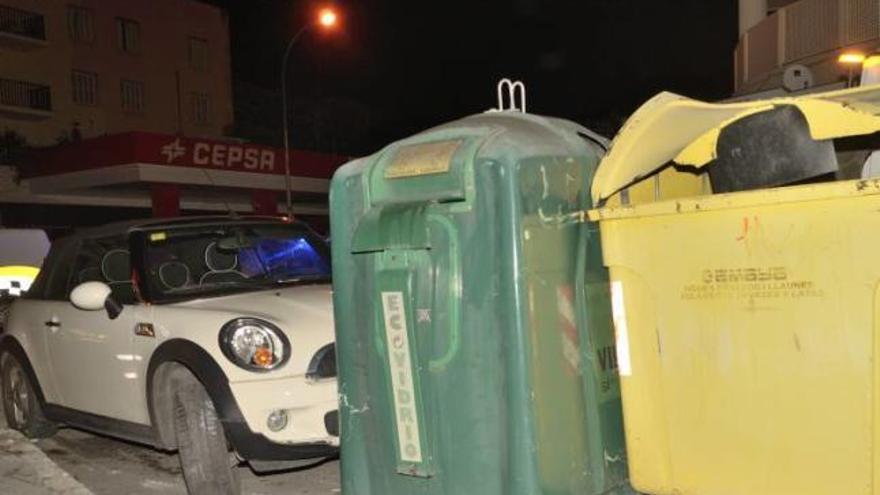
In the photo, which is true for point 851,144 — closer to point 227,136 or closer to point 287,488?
point 287,488

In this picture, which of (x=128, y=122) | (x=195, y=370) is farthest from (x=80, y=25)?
(x=195, y=370)

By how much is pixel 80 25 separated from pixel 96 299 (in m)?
39.3

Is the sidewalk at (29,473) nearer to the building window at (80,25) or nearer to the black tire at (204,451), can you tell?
the black tire at (204,451)

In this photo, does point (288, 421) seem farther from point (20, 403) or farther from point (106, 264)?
point (20, 403)

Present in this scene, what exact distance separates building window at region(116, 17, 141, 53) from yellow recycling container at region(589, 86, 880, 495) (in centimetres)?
4305

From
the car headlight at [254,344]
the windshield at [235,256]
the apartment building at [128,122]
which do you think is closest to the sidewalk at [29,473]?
the windshield at [235,256]

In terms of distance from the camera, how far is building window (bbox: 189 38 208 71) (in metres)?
45.3

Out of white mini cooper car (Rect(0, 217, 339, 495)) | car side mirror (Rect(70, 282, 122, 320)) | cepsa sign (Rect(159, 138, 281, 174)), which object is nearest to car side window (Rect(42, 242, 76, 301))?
white mini cooper car (Rect(0, 217, 339, 495))

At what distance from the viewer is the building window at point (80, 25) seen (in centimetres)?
3962

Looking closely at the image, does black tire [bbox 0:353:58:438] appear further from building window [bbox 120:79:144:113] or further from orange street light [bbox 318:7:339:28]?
building window [bbox 120:79:144:113]

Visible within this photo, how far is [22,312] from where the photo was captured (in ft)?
21.0

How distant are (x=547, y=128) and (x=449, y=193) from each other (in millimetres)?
478

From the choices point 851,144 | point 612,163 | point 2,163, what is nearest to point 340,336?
point 612,163

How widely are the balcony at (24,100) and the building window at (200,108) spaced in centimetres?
857
